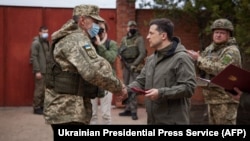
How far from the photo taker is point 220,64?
16.2ft

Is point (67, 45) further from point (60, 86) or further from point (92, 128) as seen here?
point (92, 128)

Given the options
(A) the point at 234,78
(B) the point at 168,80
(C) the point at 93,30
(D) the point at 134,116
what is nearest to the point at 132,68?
(D) the point at 134,116

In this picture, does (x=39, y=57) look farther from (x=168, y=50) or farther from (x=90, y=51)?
(x=168, y=50)

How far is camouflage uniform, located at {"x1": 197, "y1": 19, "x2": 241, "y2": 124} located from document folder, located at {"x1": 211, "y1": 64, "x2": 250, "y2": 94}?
134 centimetres

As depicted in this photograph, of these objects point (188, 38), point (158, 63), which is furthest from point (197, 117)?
point (158, 63)

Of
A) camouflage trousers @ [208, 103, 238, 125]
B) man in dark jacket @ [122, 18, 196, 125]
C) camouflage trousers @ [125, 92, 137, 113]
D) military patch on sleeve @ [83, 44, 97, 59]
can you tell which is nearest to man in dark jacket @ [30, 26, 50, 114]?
camouflage trousers @ [125, 92, 137, 113]

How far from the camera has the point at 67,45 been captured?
12.8 feet

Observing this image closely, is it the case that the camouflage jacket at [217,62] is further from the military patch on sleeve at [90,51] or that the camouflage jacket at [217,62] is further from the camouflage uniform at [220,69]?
the military patch on sleeve at [90,51]

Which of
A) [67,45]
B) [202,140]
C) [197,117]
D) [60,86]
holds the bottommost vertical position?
[197,117]

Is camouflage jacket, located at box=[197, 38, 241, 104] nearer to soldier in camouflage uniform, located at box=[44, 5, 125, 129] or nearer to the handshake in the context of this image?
soldier in camouflage uniform, located at box=[44, 5, 125, 129]

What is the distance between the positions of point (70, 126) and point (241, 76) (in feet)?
5.72

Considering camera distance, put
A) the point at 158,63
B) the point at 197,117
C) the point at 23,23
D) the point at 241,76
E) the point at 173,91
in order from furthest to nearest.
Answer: the point at 23,23
the point at 197,117
the point at 158,63
the point at 173,91
the point at 241,76

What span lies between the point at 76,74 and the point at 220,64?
1.89m

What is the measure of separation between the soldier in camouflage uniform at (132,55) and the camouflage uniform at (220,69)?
3184 millimetres
